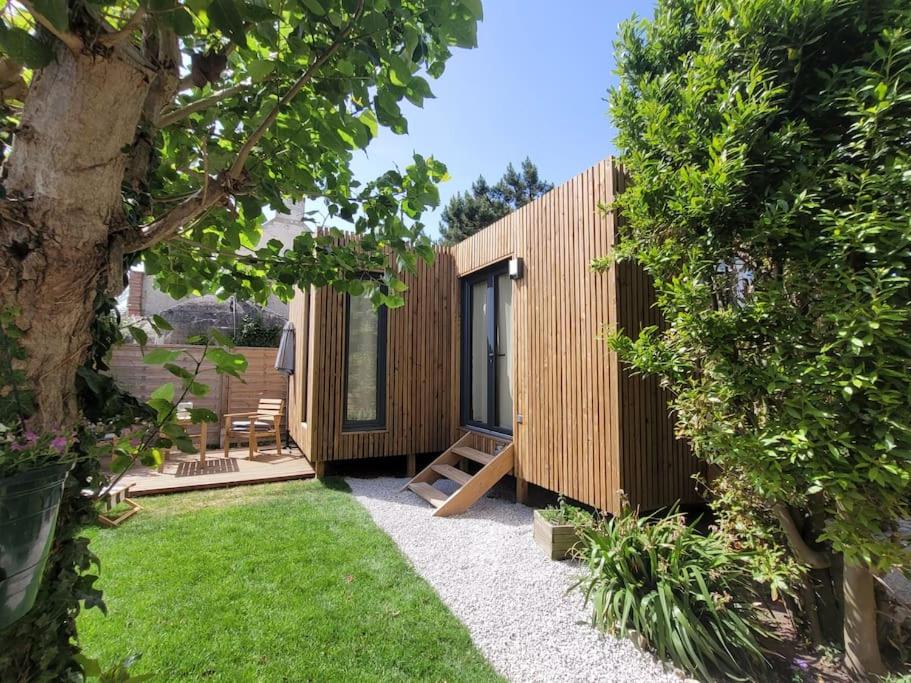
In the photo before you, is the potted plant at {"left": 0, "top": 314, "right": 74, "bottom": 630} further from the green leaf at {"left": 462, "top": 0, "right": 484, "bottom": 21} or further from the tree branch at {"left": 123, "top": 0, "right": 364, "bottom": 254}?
the green leaf at {"left": 462, "top": 0, "right": 484, "bottom": 21}

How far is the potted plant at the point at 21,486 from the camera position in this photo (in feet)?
2.39

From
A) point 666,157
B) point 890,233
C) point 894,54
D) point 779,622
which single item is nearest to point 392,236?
point 666,157

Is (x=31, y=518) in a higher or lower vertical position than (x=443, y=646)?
higher

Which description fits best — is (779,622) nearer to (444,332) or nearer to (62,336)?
(62,336)

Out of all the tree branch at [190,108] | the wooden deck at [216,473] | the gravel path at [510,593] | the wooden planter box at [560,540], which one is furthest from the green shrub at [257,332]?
the tree branch at [190,108]

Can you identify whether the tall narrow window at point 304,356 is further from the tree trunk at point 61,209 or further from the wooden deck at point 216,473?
the tree trunk at point 61,209

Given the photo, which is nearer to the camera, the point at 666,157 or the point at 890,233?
the point at 890,233

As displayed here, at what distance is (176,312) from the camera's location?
419 inches

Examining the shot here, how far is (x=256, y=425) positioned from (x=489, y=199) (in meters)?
14.8

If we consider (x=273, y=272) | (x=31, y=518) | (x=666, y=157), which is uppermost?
(x=666, y=157)

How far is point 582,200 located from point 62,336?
3830 millimetres

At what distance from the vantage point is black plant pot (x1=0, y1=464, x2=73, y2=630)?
72 cm

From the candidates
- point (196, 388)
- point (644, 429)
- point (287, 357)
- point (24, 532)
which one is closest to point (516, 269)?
point (644, 429)

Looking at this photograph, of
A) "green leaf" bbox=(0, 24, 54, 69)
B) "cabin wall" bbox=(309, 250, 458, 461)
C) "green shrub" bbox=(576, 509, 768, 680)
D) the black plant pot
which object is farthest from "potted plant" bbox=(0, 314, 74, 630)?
"cabin wall" bbox=(309, 250, 458, 461)
